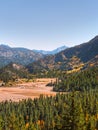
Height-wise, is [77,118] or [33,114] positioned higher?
[77,118]

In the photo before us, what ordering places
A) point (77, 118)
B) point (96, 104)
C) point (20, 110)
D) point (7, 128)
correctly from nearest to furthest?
point (77, 118) → point (7, 128) → point (96, 104) → point (20, 110)

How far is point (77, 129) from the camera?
2271 inches

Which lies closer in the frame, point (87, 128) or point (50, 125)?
point (87, 128)

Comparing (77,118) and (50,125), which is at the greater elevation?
(77,118)

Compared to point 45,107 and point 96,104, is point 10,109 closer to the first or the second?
point 45,107

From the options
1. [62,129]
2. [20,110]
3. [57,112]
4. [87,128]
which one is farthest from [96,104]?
[62,129]

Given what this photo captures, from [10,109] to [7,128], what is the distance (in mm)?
50418

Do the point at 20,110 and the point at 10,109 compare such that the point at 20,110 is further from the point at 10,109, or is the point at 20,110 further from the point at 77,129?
the point at 77,129

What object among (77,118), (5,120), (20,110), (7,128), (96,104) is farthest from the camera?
(20,110)

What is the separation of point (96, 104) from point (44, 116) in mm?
32710

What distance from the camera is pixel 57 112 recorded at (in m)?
180

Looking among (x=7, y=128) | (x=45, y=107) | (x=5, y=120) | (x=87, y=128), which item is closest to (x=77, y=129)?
(x=87, y=128)

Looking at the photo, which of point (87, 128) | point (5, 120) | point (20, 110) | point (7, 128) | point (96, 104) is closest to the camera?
point (87, 128)

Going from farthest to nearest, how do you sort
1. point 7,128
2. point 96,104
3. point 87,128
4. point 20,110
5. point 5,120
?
point 20,110 → point 96,104 → point 5,120 → point 7,128 → point 87,128
